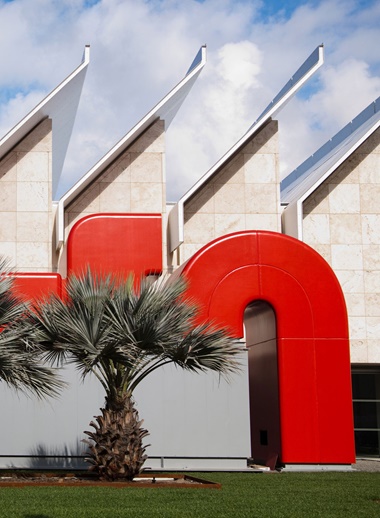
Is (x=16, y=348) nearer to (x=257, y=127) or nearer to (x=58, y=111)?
(x=58, y=111)

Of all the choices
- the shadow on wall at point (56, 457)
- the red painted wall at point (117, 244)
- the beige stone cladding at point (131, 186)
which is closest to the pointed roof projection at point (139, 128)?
the beige stone cladding at point (131, 186)

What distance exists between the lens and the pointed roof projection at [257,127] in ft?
95.9

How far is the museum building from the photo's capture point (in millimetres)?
23719

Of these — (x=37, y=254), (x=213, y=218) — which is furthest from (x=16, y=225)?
(x=213, y=218)

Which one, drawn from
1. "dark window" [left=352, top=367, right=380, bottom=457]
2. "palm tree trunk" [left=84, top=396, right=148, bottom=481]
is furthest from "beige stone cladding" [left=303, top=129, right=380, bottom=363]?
"palm tree trunk" [left=84, top=396, right=148, bottom=481]

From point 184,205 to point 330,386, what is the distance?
9.83 meters

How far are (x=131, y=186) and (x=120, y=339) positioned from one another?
540 inches

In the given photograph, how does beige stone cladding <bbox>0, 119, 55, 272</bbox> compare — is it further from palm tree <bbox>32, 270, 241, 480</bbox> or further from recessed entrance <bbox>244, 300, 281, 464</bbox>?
palm tree <bbox>32, 270, 241, 480</bbox>

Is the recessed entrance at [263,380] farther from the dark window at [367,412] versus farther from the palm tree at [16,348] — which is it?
the palm tree at [16,348]

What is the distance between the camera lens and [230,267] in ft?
80.8

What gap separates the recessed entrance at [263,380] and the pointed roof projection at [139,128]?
23.1 feet

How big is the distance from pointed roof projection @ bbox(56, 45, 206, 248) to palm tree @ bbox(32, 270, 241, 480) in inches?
428

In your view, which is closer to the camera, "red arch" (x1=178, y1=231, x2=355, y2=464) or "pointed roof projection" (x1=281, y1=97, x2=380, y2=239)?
"red arch" (x1=178, y1=231, x2=355, y2=464)

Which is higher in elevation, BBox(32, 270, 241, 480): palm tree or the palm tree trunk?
BBox(32, 270, 241, 480): palm tree
